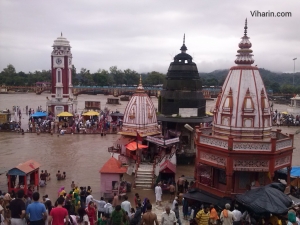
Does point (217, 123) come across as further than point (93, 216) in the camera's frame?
Yes

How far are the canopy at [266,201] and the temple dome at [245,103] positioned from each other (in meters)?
3.43

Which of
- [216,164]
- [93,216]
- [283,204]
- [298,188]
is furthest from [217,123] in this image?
[93,216]

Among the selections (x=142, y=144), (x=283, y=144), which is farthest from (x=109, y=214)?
(x=142, y=144)

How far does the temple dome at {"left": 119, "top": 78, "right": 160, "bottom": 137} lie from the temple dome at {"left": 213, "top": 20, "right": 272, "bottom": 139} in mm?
5844

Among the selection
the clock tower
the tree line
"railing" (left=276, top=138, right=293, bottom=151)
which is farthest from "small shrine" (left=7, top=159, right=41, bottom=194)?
the tree line

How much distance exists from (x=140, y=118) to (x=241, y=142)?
23.6 feet

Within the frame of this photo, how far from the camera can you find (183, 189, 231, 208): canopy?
11.4 m

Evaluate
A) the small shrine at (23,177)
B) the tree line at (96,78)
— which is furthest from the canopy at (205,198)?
the tree line at (96,78)

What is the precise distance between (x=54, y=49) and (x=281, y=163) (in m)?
30.5

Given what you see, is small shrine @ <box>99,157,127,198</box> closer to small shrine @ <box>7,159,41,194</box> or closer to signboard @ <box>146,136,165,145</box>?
small shrine @ <box>7,159,41,194</box>

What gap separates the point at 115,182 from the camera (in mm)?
13828

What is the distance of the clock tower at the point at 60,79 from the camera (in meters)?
37.1

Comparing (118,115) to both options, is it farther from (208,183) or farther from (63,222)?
(63,222)

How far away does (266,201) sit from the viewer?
9.02m
